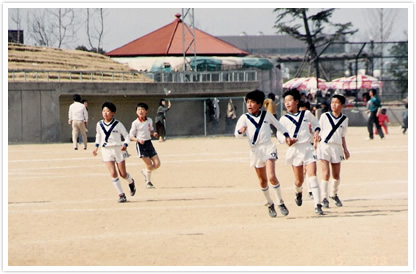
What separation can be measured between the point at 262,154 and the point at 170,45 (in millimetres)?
37191

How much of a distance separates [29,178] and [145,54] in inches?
1204

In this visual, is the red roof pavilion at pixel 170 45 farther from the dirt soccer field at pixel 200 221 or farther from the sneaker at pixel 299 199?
the sneaker at pixel 299 199

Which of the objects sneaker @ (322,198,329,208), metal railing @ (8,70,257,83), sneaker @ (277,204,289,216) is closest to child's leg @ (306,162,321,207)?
sneaker @ (277,204,289,216)

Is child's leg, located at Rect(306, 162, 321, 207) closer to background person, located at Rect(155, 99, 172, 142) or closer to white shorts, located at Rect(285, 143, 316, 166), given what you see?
white shorts, located at Rect(285, 143, 316, 166)

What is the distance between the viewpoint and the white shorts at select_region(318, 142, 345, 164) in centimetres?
1584

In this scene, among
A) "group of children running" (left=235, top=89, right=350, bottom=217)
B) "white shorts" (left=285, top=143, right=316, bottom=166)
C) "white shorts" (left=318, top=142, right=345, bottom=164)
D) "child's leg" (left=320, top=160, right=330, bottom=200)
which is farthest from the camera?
"white shorts" (left=318, top=142, right=345, bottom=164)

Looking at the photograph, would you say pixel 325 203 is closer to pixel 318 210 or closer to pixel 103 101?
pixel 318 210

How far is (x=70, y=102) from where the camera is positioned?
3866 centimetres

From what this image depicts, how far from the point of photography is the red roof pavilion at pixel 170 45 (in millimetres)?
51263

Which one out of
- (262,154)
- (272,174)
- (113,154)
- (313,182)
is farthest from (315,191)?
(113,154)

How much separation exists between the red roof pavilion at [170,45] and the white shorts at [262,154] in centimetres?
3610

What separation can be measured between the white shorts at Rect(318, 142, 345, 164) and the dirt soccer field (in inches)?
33.2

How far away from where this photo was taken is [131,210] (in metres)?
16.0
